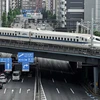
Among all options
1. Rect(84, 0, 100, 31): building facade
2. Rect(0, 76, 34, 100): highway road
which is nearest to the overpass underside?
Rect(0, 76, 34, 100): highway road

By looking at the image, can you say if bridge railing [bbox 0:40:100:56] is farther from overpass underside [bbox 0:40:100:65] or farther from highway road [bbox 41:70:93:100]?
highway road [bbox 41:70:93:100]

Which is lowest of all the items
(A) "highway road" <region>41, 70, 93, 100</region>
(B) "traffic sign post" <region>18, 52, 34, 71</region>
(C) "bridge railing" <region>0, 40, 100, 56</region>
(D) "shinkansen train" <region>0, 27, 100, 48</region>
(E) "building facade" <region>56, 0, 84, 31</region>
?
(A) "highway road" <region>41, 70, 93, 100</region>

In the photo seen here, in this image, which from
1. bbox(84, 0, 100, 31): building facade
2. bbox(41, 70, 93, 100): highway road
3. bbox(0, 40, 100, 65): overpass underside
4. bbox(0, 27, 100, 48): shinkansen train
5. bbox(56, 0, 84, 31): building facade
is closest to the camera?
bbox(41, 70, 93, 100): highway road

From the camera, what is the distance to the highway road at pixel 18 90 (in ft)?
129

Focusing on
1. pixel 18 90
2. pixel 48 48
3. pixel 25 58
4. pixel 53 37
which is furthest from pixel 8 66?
pixel 53 37

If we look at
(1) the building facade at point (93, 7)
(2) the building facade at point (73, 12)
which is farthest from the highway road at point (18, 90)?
(2) the building facade at point (73, 12)

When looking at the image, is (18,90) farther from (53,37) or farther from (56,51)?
(53,37)

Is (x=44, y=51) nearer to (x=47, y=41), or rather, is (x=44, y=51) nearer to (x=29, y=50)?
(x=29, y=50)

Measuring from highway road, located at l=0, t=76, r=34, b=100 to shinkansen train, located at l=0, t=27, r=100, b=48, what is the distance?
612 cm

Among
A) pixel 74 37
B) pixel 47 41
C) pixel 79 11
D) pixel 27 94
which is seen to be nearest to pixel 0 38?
pixel 47 41

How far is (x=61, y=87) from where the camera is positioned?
45.9 meters

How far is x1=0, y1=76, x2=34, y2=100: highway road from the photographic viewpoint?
39.3 m

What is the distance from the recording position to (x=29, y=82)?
48.8 m

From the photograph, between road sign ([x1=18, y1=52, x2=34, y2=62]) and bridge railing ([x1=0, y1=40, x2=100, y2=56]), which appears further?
bridge railing ([x1=0, y1=40, x2=100, y2=56])
